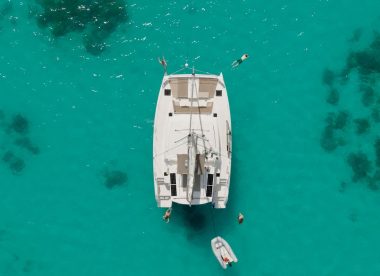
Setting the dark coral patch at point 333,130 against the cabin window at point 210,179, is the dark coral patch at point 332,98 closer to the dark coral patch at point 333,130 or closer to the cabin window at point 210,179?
the dark coral patch at point 333,130

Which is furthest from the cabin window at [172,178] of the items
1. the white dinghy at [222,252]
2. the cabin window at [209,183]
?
the white dinghy at [222,252]

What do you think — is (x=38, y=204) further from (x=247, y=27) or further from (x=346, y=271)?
(x=346, y=271)

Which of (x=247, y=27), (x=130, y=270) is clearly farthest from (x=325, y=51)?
(x=130, y=270)

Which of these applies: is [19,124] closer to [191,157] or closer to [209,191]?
[191,157]

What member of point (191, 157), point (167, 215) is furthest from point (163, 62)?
point (167, 215)

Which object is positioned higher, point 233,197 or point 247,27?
point 247,27

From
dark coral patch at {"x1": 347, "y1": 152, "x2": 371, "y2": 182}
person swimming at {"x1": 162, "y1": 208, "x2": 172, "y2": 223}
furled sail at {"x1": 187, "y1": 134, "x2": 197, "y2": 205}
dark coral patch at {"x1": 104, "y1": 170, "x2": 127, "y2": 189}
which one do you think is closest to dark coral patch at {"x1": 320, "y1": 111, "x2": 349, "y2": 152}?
dark coral patch at {"x1": 347, "y1": 152, "x2": 371, "y2": 182}

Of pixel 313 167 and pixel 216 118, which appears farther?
pixel 313 167
